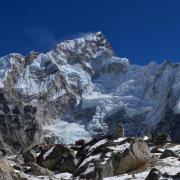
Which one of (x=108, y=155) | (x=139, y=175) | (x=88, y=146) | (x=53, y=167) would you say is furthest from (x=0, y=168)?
(x=88, y=146)

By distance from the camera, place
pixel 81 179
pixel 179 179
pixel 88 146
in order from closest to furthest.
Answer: pixel 179 179, pixel 81 179, pixel 88 146

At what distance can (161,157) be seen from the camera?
228 ft

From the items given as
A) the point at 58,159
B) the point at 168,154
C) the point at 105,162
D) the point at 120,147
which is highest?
the point at 120,147

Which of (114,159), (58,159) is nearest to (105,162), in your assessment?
(114,159)

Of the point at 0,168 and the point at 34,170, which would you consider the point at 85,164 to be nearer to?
the point at 34,170

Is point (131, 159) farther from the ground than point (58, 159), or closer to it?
closer to it

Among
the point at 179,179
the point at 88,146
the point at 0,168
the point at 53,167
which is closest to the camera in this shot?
the point at 0,168

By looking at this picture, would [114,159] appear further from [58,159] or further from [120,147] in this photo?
[58,159]

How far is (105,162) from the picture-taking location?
212 ft

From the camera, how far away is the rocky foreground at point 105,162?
58.8m

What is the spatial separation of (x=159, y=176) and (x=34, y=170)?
18.8 metres

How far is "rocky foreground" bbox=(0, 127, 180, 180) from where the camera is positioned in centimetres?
5879

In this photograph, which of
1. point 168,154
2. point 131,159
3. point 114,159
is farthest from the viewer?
point 168,154

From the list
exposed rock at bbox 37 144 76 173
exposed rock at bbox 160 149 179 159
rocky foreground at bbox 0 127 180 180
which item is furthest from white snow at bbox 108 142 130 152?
exposed rock at bbox 37 144 76 173
